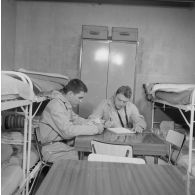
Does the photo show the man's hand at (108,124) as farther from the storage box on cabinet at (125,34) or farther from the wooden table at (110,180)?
the storage box on cabinet at (125,34)

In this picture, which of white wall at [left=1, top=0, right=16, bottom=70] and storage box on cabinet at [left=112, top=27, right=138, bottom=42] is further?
storage box on cabinet at [left=112, top=27, right=138, bottom=42]

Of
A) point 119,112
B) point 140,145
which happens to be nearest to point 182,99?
point 140,145

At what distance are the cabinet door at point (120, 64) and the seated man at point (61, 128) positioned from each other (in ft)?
5.64

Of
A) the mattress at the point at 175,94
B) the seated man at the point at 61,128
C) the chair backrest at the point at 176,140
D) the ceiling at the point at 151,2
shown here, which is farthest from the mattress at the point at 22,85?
the ceiling at the point at 151,2

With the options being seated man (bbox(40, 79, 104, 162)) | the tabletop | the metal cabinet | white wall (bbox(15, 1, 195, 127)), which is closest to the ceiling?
white wall (bbox(15, 1, 195, 127))

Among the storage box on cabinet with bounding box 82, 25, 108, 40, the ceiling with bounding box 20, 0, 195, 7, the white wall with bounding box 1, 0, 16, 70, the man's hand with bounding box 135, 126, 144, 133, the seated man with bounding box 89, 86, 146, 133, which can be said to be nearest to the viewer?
the man's hand with bounding box 135, 126, 144, 133

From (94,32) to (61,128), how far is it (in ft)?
7.61

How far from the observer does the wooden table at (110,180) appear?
161 centimetres

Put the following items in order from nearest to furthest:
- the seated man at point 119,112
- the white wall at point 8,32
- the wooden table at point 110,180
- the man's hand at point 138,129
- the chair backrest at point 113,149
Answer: the wooden table at point 110,180 → the chair backrest at point 113,149 → the man's hand at point 138,129 → the seated man at point 119,112 → the white wall at point 8,32

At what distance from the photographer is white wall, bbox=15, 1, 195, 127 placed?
555cm

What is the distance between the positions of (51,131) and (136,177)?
169 centimetres

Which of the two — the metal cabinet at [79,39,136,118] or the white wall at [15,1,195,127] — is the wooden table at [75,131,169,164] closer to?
the metal cabinet at [79,39,136,118]

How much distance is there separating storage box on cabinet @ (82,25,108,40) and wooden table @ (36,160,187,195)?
3275mm

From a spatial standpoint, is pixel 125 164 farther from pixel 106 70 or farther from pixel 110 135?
pixel 106 70
